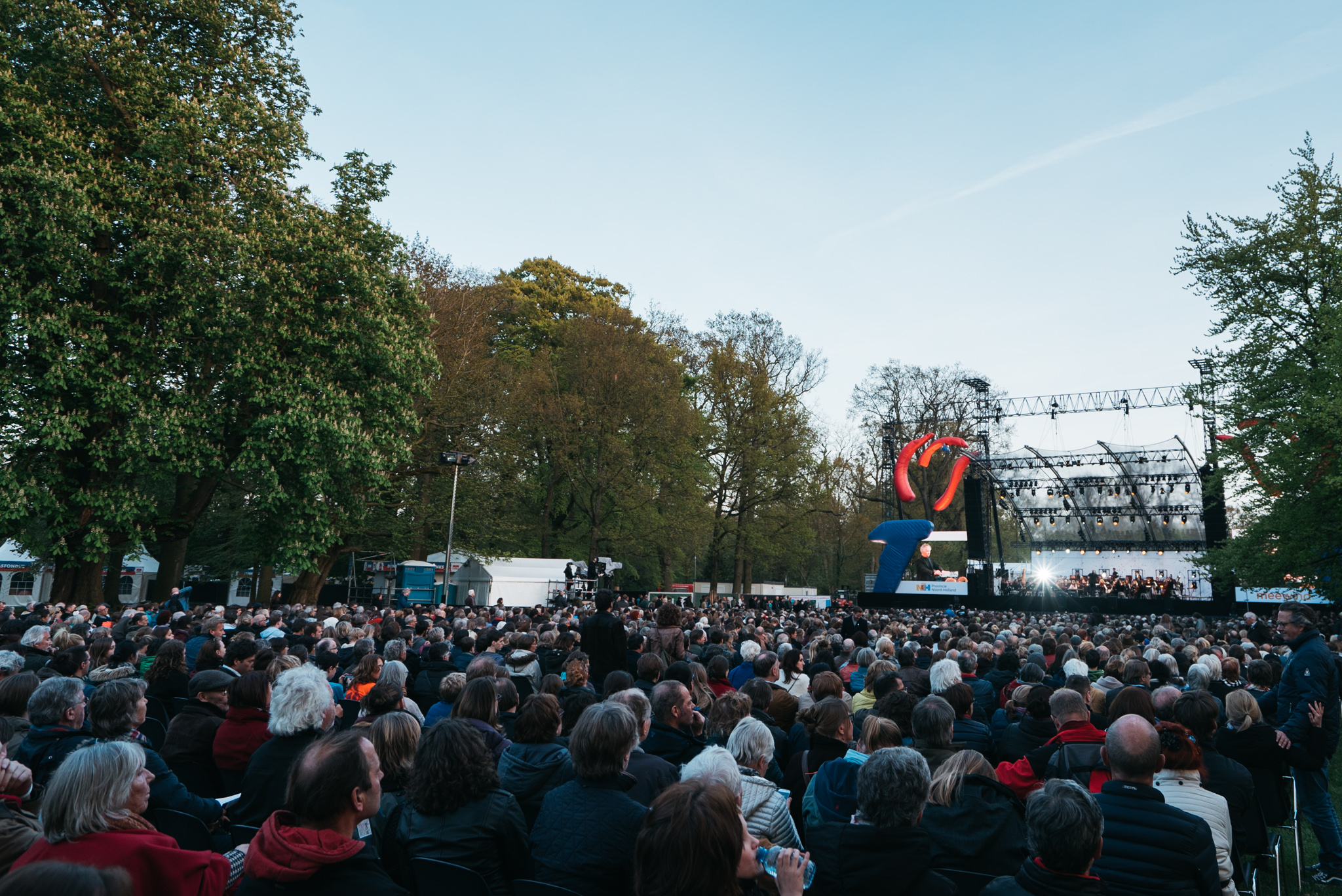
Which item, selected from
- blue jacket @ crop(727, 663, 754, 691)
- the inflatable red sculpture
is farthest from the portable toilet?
blue jacket @ crop(727, 663, 754, 691)

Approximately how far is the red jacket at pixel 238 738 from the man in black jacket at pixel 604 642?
3.50 metres

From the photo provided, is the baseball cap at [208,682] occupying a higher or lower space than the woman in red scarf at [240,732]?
higher

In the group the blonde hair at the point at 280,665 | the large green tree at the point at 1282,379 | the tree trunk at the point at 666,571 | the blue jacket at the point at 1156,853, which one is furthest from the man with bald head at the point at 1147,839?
the tree trunk at the point at 666,571

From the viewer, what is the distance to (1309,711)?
5.27 meters

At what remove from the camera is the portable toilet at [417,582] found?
2359 centimetres

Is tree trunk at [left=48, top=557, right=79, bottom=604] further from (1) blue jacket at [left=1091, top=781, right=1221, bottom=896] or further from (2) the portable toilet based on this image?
(1) blue jacket at [left=1091, top=781, right=1221, bottom=896]

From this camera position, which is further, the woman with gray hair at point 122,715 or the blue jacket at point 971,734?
the blue jacket at point 971,734

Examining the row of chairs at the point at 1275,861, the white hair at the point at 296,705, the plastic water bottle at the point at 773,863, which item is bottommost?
the row of chairs at the point at 1275,861

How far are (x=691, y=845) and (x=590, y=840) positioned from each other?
124cm

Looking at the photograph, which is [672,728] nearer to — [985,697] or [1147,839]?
[1147,839]

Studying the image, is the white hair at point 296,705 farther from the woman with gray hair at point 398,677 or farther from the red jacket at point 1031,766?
the red jacket at point 1031,766

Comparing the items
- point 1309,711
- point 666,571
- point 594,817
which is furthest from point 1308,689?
point 666,571

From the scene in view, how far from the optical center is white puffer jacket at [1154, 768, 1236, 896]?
347 centimetres

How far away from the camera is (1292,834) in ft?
20.7
